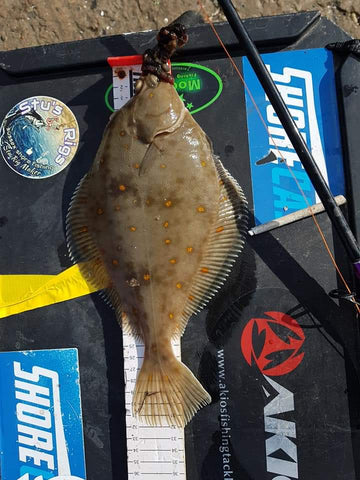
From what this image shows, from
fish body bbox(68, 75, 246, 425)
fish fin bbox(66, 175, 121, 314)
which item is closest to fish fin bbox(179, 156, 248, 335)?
fish body bbox(68, 75, 246, 425)

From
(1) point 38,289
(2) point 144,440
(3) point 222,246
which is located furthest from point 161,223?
(2) point 144,440

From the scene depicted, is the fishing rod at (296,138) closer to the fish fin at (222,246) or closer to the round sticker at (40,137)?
the fish fin at (222,246)

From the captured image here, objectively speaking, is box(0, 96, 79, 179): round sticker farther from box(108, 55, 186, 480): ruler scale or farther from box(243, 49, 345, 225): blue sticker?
box(243, 49, 345, 225): blue sticker

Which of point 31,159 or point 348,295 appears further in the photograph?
point 31,159

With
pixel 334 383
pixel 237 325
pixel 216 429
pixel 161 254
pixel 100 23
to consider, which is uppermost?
pixel 100 23

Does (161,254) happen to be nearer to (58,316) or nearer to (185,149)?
(185,149)

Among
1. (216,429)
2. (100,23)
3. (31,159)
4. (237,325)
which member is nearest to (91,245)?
(31,159)

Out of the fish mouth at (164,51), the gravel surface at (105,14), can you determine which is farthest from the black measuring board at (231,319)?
the gravel surface at (105,14)
